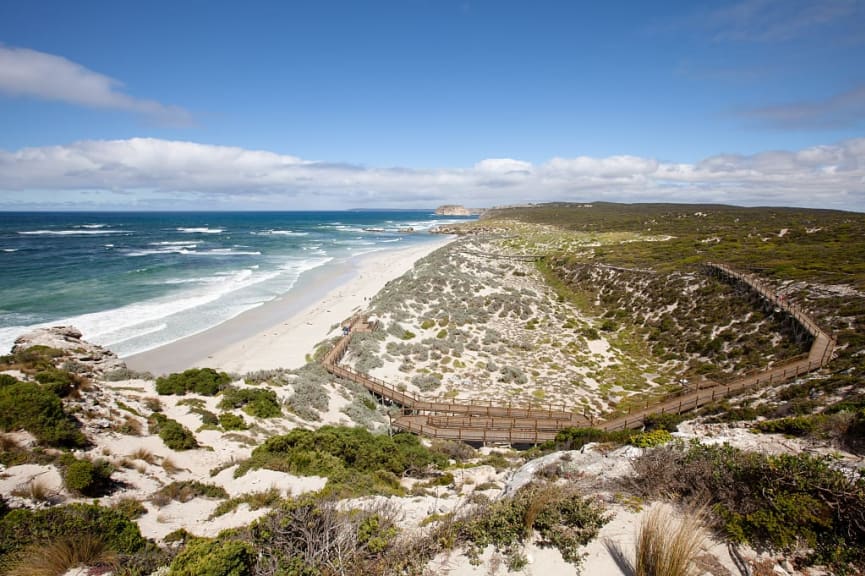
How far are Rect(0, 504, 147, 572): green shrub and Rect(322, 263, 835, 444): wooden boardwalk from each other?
1104 centimetres

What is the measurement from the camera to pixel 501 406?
18.6 meters

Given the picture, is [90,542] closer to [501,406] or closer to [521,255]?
[501,406]

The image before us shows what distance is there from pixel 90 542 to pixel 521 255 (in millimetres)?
61160

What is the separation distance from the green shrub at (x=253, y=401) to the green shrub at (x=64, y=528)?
8313 millimetres

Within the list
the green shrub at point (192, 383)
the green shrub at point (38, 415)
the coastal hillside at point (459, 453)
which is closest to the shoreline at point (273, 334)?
the coastal hillside at point (459, 453)

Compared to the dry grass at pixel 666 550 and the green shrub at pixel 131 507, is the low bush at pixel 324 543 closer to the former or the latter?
the dry grass at pixel 666 550

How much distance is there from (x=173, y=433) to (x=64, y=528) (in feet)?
19.9

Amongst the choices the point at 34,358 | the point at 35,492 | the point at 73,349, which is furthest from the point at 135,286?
the point at 35,492

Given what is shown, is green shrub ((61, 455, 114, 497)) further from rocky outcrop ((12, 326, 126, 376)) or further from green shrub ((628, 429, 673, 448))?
green shrub ((628, 429, 673, 448))

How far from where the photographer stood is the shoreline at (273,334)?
2281 centimetres

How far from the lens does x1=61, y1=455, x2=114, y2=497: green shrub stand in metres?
7.90

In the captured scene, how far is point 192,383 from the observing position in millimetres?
15852

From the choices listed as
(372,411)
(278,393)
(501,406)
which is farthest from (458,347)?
(278,393)

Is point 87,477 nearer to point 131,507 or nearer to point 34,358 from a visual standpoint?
point 131,507
